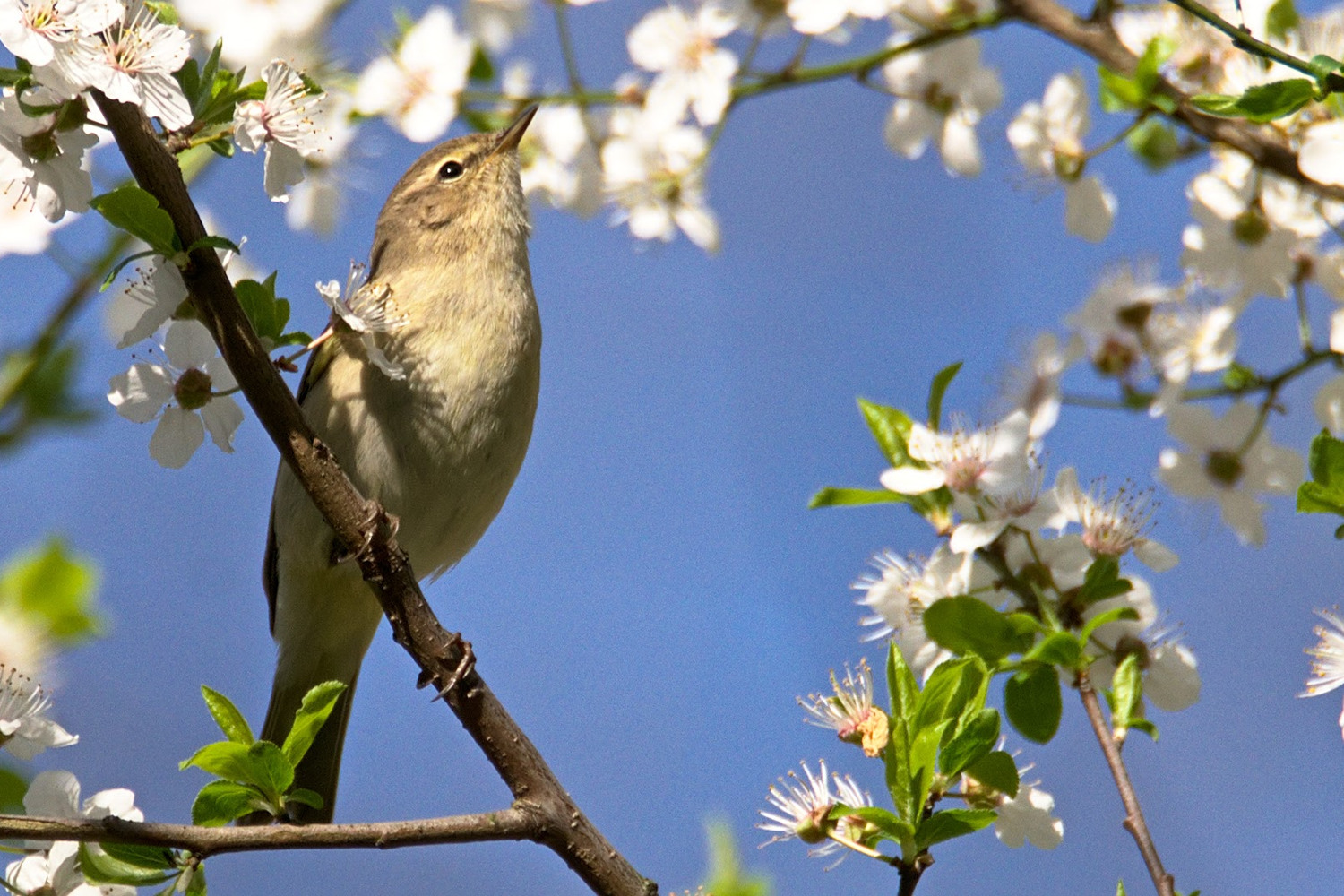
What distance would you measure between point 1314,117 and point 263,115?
2.00 meters

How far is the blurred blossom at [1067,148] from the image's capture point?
3137mm

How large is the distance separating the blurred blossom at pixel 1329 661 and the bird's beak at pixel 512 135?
2.39 m

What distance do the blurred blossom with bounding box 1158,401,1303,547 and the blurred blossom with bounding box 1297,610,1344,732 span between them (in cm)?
70

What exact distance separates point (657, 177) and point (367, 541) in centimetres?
159

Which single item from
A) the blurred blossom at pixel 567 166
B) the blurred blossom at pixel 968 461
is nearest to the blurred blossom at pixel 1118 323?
the blurred blossom at pixel 968 461

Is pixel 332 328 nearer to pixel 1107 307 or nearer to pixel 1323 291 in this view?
pixel 1107 307

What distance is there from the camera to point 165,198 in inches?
74.9

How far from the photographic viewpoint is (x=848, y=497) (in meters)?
2.29

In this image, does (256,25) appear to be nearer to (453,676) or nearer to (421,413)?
(421,413)

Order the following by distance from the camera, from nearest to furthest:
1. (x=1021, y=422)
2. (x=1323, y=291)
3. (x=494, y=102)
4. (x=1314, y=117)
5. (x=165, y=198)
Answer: (x=165, y=198) < (x=1021, y=422) < (x=1314, y=117) < (x=1323, y=291) < (x=494, y=102)

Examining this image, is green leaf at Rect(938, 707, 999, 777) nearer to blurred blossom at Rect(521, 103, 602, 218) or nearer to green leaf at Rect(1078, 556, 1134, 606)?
green leaf at Rect(1078, 556, 1134, 606)

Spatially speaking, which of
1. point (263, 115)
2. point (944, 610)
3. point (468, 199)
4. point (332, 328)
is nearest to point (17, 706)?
point (332, 328)

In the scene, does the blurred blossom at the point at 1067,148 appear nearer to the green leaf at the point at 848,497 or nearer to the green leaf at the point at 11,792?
the green leaf at the point at 848,497

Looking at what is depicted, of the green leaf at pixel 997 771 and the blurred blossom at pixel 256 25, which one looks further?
the blurred blossom at pixel 256 25
